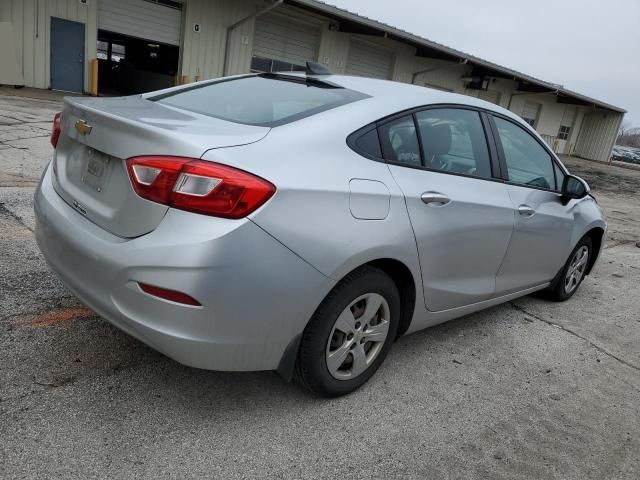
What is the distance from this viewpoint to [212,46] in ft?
56.6

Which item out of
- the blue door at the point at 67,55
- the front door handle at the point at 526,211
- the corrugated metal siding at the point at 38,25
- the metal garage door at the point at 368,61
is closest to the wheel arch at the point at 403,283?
the front door handle at the point at 526,211

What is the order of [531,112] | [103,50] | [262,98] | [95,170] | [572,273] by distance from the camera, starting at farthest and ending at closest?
[531,112], [103,50], [572,273], [262,98], [95,170]

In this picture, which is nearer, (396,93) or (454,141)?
(396,93)

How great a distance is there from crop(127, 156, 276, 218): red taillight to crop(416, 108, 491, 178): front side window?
119cm

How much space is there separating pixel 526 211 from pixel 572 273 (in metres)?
1.46

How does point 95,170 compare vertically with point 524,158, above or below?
below

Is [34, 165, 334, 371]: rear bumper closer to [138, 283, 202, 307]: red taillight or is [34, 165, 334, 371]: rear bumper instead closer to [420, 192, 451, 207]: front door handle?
[138, 283, 202, 307]: red taillight

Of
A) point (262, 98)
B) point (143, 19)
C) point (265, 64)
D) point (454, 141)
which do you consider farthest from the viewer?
point (265, 64)

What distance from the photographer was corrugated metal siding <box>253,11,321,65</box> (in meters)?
18.2

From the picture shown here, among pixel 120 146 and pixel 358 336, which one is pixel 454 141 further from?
pixel 120 146

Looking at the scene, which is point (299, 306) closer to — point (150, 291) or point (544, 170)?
point (150, 291)

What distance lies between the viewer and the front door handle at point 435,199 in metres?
2.66

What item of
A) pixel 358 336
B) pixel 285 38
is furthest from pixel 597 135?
pixel 358 336

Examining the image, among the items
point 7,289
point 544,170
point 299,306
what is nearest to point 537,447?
point 299,306
